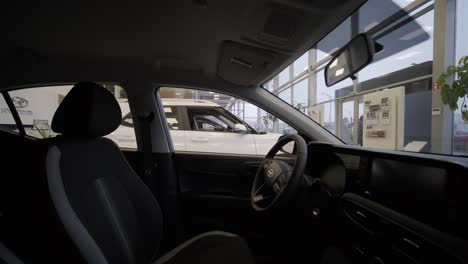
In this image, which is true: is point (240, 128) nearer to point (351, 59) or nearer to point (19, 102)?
point (351, 59)

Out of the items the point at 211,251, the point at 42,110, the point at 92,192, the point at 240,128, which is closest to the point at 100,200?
the point at 92,192

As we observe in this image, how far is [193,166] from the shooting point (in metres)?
2.13

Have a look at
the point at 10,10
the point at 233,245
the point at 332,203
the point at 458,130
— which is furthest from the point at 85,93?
the point at 458,130

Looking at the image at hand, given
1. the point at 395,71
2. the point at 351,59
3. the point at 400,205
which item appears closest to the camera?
the point at 400,205

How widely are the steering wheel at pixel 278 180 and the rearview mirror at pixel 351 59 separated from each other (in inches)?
13.8

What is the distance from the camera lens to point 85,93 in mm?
1113

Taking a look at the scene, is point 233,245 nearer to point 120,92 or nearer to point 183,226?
point 183,226

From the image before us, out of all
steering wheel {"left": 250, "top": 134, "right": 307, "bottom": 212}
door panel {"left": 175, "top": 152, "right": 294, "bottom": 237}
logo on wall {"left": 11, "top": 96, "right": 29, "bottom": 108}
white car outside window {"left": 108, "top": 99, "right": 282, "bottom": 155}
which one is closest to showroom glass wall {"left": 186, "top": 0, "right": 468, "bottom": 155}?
white car outside window {"left": 108, "top": 99, "right": 282, "bottom": 155}

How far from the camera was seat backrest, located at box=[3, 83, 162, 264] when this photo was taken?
0.85 meters

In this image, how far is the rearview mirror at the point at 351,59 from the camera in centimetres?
111

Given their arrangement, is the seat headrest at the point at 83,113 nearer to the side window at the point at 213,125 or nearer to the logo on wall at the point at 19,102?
the side window at the point at 213,125

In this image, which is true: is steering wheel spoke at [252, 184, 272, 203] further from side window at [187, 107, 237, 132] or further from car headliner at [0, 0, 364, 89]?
side window at [187, 107, 237, 132]

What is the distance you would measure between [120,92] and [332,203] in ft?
5.16

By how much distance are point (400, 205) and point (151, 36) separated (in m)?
1.40
